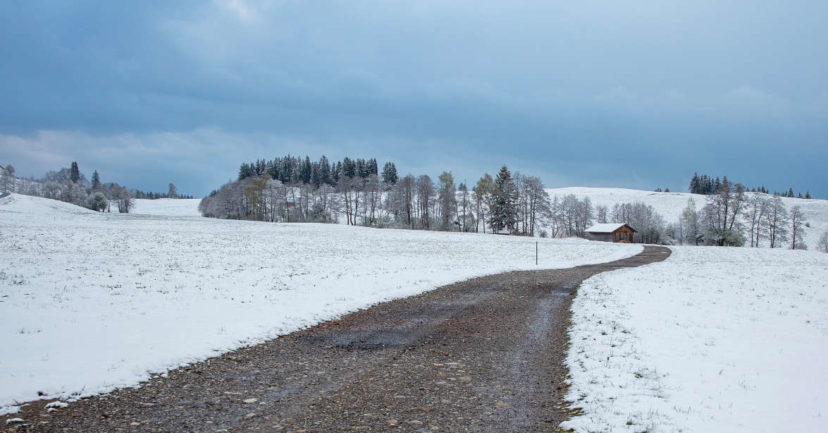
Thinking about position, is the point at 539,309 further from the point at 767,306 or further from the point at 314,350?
the point at 314,350

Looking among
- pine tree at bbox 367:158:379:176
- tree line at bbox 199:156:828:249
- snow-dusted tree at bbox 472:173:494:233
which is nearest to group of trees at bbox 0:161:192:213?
tree line at bbox 199:156:828:249

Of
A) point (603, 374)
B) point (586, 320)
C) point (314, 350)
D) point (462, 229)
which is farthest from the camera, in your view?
point (462, 229)

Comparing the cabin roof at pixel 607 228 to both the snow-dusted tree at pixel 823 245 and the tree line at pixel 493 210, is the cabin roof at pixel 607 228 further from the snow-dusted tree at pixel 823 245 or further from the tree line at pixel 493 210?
the snow-dusted tree at pixel 823 245

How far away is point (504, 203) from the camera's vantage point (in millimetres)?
80188

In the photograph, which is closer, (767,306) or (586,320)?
(586,320)

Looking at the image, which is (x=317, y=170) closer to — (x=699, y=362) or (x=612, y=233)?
(x=612, y=233)

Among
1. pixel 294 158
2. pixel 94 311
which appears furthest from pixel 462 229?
pixel 294 158

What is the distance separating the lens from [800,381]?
6.90 meters

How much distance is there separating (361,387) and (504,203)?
248ft

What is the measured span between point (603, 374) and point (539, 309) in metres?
7.06

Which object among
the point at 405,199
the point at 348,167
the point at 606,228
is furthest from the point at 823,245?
the point at 348,167

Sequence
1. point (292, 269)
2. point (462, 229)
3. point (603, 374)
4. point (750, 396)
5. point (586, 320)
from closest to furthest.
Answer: point (750, 396) < point (603, 374) < point (586, 320) < point (292, 269) < point (462, 229)

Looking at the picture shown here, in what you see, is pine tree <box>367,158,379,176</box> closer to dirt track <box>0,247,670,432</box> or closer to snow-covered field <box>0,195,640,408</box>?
snow-covered field <box>0,195,640,408</box>

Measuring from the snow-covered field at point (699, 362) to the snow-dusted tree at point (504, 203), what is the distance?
64.2m
